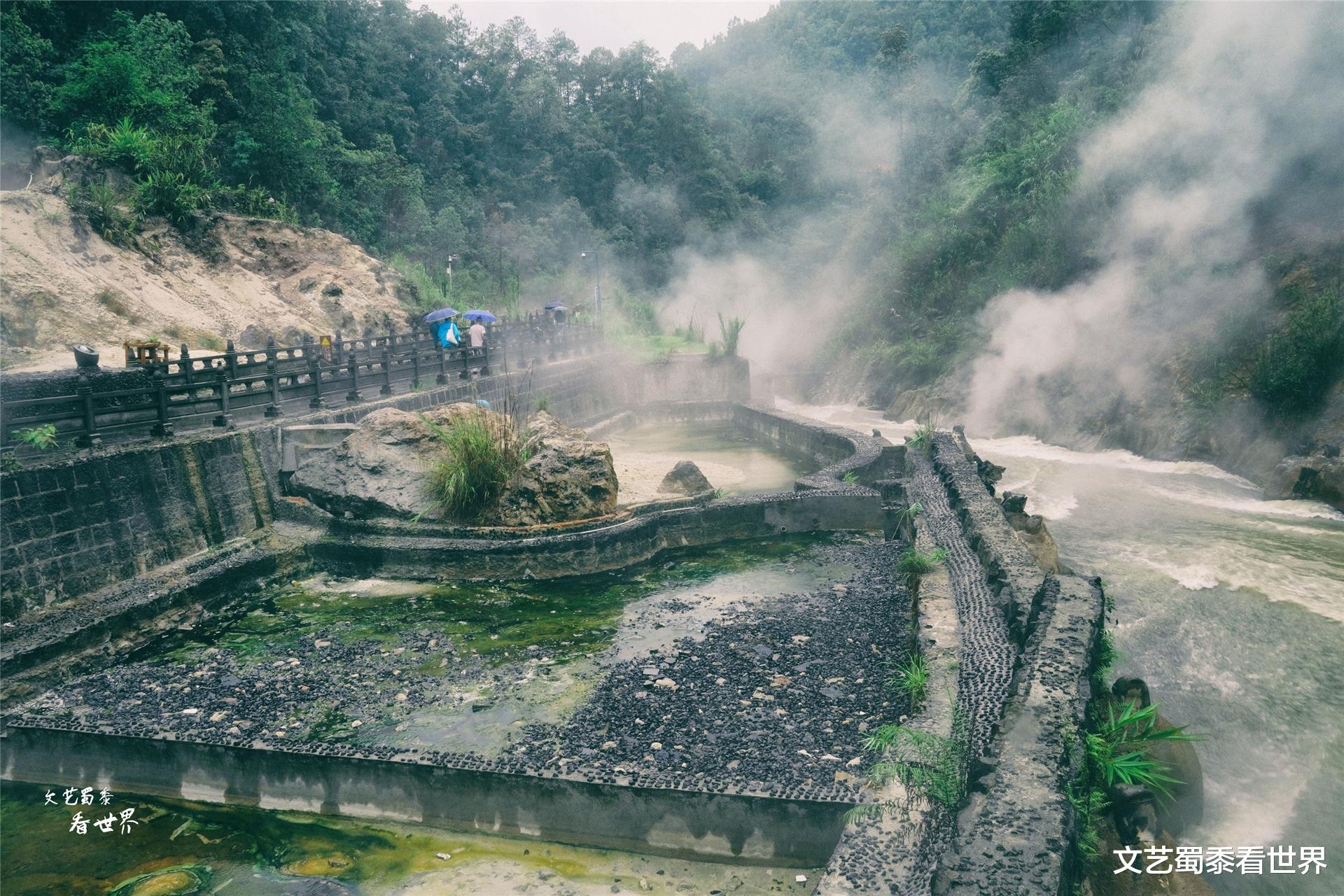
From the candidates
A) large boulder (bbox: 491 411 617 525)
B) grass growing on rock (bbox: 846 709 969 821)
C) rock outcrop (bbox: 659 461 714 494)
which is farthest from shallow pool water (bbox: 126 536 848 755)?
grass growing on rock (bbox: 846 709 969 821)

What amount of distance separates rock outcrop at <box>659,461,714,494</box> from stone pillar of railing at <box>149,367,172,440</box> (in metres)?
6.16

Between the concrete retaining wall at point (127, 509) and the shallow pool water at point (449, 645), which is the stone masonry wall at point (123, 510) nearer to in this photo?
the concrete retaining wall at point (127, 509)

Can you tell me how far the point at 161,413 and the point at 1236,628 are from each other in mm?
12153

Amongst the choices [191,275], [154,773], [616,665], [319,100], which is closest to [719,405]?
[191,275]

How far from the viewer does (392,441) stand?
1092 centimetres

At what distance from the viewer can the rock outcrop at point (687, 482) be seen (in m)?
11.7

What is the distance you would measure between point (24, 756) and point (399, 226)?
3560cm

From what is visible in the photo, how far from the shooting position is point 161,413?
980cm

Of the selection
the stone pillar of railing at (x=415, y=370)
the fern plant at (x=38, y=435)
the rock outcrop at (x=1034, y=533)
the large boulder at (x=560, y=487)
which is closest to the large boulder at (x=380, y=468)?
the large boulder at (x=560, y=487)

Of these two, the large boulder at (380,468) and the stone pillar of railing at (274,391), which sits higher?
the stone pillar of railing at (274,391)

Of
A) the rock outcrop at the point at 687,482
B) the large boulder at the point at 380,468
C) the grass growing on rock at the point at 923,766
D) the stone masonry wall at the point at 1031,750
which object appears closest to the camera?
the stone masonry wall at the point at 1031,750

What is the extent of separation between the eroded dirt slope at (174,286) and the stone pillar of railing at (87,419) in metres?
6.33

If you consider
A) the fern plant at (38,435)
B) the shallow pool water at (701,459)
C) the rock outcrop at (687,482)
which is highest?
the fern plant at (38,435)

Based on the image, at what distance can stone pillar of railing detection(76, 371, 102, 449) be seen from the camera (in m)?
8.79
